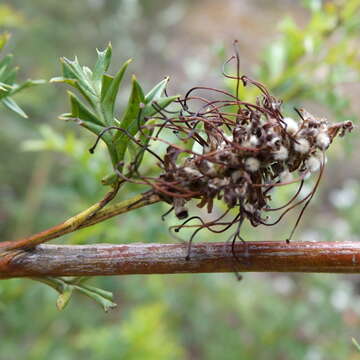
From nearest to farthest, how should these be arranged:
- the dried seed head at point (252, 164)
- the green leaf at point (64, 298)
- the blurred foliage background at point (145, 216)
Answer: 1. the dried seed head at point (252, 164)
2. the green leaf at point (64, 298)
3. the blurred foliage background at point (145, 216)

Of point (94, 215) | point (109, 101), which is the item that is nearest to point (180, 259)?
point (94, 215)

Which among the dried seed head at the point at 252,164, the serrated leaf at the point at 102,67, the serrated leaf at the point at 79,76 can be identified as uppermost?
the serrated leaf at the point at 102,67

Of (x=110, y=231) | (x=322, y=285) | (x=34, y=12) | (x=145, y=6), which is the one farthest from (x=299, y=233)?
(x=110, y=231)

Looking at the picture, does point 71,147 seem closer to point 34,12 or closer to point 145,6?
point 34,12

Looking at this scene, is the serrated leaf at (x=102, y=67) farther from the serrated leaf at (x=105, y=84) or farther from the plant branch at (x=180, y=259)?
Answer: the plant branch at (x=180, y=259)

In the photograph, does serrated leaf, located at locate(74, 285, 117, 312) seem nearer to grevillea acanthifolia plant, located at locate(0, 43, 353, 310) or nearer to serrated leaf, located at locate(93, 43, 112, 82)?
grevillea acanthifolia plant, located at locate(0, 43, 353, 310)

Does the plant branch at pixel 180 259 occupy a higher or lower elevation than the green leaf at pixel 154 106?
lower

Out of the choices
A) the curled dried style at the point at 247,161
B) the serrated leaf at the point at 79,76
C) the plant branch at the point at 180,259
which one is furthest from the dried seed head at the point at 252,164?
the serrated leaf at the point at 79,76
